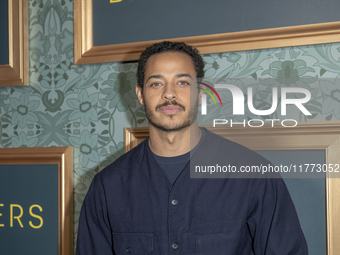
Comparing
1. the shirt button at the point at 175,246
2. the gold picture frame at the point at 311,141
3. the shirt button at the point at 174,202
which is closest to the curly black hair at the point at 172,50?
the gold picture frame at the point at 311,141

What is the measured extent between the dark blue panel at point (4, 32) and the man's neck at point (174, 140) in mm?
803

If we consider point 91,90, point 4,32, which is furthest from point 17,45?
point 91,90

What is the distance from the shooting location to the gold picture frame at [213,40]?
103 centimetres

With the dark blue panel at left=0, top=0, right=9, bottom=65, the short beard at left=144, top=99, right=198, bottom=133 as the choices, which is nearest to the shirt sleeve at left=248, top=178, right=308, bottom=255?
the short beard at left=144, top=99, right=198, bottom=133

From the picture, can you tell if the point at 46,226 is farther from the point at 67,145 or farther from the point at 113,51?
the point at 113,51

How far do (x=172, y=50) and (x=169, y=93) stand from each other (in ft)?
0.57

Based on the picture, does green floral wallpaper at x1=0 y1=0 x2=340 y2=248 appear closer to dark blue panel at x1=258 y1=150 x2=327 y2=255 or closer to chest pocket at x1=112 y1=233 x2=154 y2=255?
dark blue panel at x1=258 y1=150 x2=327 y2=255

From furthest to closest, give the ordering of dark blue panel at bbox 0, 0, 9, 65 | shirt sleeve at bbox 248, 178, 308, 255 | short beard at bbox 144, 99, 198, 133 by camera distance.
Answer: dark blue panel at bbox 0, 0, 9, 65 → short beard at bbox 144, 99, 198, 133 → shirt sleeve at bbox 248, 178, 308, 255

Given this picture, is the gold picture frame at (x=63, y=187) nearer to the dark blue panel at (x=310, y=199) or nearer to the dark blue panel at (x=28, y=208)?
the dark blue panel at (x=28, y=208)

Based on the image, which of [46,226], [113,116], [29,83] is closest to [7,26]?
[29,83]

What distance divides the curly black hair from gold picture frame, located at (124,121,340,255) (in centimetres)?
23

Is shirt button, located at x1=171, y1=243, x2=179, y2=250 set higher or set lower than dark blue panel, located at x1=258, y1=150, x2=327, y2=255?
lower

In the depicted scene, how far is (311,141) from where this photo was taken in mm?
1039

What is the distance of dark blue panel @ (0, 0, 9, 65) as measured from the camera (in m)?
1.35
